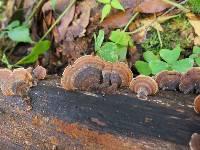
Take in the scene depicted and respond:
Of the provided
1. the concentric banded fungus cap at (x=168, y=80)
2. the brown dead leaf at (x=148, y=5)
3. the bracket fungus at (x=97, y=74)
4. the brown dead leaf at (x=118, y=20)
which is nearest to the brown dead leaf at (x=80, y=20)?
the brown dead leaf at (x=118, y=20)

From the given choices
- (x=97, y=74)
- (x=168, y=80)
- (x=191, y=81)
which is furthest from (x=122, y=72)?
(x=191, y=81)

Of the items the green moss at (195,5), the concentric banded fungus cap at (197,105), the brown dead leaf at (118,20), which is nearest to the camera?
the concentric banded fungus cap at (197,105)

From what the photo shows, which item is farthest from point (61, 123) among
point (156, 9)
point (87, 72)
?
point (156, 9)

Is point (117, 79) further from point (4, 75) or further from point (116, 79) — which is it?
point (4, 75)

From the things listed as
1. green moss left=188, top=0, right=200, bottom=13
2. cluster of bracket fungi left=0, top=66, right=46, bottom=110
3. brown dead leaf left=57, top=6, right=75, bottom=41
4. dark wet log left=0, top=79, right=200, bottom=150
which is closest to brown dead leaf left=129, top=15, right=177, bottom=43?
green moss left=188, top=0, right=200, bottom=13

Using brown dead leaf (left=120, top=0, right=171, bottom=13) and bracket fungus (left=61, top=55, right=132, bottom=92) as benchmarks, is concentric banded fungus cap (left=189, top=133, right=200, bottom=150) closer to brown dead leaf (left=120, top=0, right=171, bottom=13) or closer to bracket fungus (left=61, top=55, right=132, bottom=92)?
bracket fungus (left=61, top=55, right=132, bottom=92)

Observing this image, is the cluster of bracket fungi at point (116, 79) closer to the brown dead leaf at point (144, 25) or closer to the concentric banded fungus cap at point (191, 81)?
the concentric banded fungus cap at point (191, 81)

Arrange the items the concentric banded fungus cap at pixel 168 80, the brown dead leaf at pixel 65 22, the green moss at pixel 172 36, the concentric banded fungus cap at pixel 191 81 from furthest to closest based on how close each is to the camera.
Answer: the brown dead leaf at pixel 65 22, the green moss at pixel 172 36, the concentric banded fungus cap at pixel 168 80, the concentric banded fungus cap at pixel 191 81
